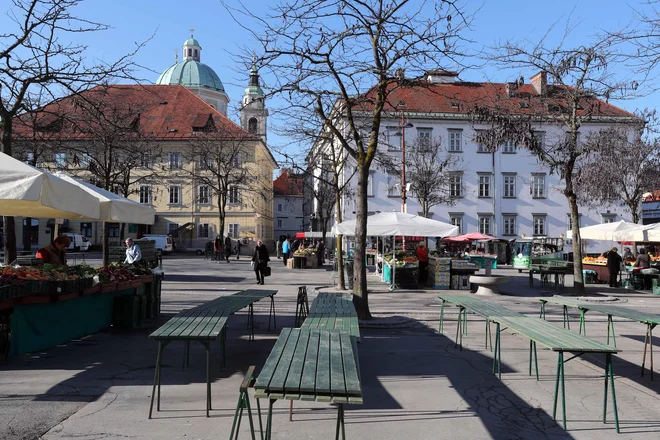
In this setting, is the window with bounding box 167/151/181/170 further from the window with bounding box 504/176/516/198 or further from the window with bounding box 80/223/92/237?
the window with bounding box 504/176/516/198

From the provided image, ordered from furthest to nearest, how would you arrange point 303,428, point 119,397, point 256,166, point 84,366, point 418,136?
1. point 256,166
2. point 418,136
3. point 84,366
4. point 119,397
5. point 303,428

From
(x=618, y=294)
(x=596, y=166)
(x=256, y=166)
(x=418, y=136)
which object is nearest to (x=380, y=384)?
(x=618, y=294)

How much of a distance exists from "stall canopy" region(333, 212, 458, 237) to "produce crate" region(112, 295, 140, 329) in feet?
28.0

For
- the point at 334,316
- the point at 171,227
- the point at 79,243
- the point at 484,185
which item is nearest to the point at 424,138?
the point at 484,185

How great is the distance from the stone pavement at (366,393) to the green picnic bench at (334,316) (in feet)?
2.16

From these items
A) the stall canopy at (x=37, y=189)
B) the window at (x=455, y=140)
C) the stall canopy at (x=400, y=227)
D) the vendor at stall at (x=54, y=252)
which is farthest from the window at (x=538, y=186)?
the stall canopy at (x=37, y=189)

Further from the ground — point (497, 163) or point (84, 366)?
point (497, 163)

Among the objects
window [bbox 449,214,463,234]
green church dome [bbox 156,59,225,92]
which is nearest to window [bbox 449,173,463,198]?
window [bbox 449,214,463,234]

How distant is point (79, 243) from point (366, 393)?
4640 centimetres

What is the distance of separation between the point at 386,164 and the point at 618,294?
996 cm

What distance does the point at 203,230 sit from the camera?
56.8 meters

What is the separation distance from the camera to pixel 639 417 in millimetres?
5469

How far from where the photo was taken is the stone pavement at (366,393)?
4957mm

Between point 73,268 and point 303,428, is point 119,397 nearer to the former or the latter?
point 303,428
